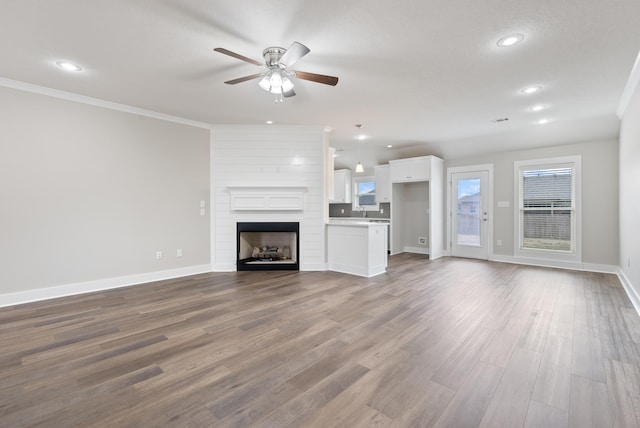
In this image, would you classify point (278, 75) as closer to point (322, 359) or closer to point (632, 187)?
point (322, 359)

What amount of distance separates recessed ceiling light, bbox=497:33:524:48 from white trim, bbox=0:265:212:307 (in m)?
5.20

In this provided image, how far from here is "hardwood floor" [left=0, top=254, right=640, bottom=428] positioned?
5.37 ft

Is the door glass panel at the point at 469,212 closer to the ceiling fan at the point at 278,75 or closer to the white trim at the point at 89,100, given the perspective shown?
the ceiling fan at the point at 278,75

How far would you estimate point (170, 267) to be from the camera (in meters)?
4.80

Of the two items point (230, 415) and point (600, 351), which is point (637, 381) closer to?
point (600, 351)

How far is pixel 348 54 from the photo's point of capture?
286cm

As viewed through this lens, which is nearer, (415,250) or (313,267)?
(313,267)

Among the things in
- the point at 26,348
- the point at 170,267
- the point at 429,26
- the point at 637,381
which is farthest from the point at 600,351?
the point at 170,267

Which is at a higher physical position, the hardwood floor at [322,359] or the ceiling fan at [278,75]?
the ceiling fan at [278,75]

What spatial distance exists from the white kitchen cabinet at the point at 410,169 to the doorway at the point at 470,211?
0.76 meters

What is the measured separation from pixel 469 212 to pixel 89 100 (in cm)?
751

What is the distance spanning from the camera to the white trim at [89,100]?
11.4 ft

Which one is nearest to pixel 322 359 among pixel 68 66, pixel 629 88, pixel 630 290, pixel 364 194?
pixel 68 66

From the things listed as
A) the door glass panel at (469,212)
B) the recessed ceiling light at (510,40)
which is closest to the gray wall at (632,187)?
the recessed ceiling light at (510,40)
